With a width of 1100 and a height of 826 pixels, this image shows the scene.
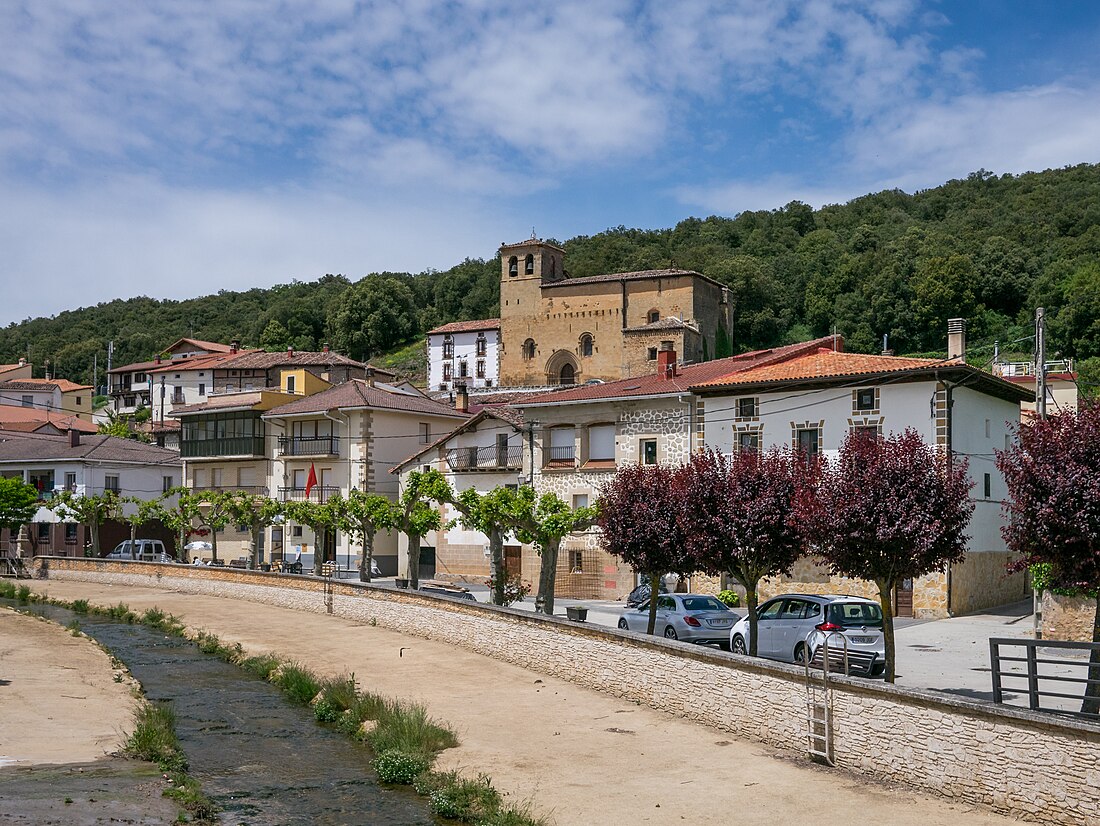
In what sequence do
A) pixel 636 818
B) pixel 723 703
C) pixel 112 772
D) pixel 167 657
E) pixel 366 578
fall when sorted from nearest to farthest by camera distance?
pixel 636 818 < pixel 112 772 < pixel 723 703 < pixel 167 657 < pixel 366 578

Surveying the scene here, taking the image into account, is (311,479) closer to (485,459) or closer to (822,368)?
(485,459)

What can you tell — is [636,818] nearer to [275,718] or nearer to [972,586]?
[275,718]

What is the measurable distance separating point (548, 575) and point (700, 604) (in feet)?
14.2

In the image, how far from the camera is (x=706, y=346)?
90.8 meters

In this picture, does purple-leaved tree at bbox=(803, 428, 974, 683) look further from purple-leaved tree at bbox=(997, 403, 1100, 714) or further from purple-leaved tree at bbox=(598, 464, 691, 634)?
purple-leaved tree at bbox=(598, 464, 691, 634)

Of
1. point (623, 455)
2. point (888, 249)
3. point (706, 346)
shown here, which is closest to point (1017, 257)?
point (888, 249)

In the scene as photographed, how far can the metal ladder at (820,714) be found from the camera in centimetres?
1453

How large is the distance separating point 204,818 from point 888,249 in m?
96.5

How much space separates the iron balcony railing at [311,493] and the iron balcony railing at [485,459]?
8.74 meters

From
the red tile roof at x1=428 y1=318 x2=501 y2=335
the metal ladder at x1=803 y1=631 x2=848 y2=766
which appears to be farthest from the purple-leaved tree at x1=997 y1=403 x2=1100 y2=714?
the red tile roof at x1=428 y1=318 x2=501 y2=335

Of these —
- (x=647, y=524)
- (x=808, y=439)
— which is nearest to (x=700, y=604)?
(x=647, y=524)

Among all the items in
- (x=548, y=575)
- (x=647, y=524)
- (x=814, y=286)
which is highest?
(x=814, y=286)

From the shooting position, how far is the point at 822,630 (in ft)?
66.2

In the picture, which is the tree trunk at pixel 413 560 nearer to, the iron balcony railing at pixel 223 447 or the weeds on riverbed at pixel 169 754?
the weeds on riverbed at pixel 169 754
